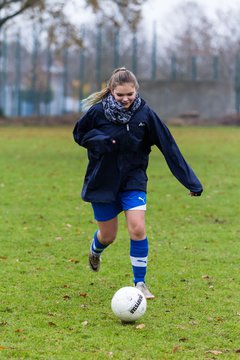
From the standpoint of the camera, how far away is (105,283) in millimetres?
7051

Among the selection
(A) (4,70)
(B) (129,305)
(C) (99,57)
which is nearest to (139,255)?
(B) (129,305)

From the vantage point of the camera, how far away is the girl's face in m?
6.20

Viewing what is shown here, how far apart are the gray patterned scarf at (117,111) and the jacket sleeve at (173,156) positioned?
0.66 feet

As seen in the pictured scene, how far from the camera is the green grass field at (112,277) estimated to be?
519 cm

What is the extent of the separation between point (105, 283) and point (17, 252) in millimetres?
1679

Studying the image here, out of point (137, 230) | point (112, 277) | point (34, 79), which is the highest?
point (137, 230)

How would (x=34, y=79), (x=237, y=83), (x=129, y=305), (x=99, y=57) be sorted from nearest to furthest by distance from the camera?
1. (x=129, y=305)
2. (x=99, y=57)
3. (x=34, y=79)
4. (x=237, y=83)

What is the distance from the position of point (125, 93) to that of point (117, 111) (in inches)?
6.9

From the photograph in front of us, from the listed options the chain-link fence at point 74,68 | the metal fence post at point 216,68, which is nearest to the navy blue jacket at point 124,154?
the chain-link fence at point 74,68

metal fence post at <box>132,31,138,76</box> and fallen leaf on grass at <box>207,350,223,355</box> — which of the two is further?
metal fence post at <box>132,31,138,76</box>

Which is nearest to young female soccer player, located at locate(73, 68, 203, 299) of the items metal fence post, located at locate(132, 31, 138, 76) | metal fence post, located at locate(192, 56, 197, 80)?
metal fence post, located at locate(132, 31, 138, 76)

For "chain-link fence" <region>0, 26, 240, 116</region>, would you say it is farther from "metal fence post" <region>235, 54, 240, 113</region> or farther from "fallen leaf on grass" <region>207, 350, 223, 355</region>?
"fallen leaf on grass" <region>207, 350, 223, 355</region>

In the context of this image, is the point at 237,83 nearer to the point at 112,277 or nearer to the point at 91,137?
the point at 112,277

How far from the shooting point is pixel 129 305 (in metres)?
5.59
